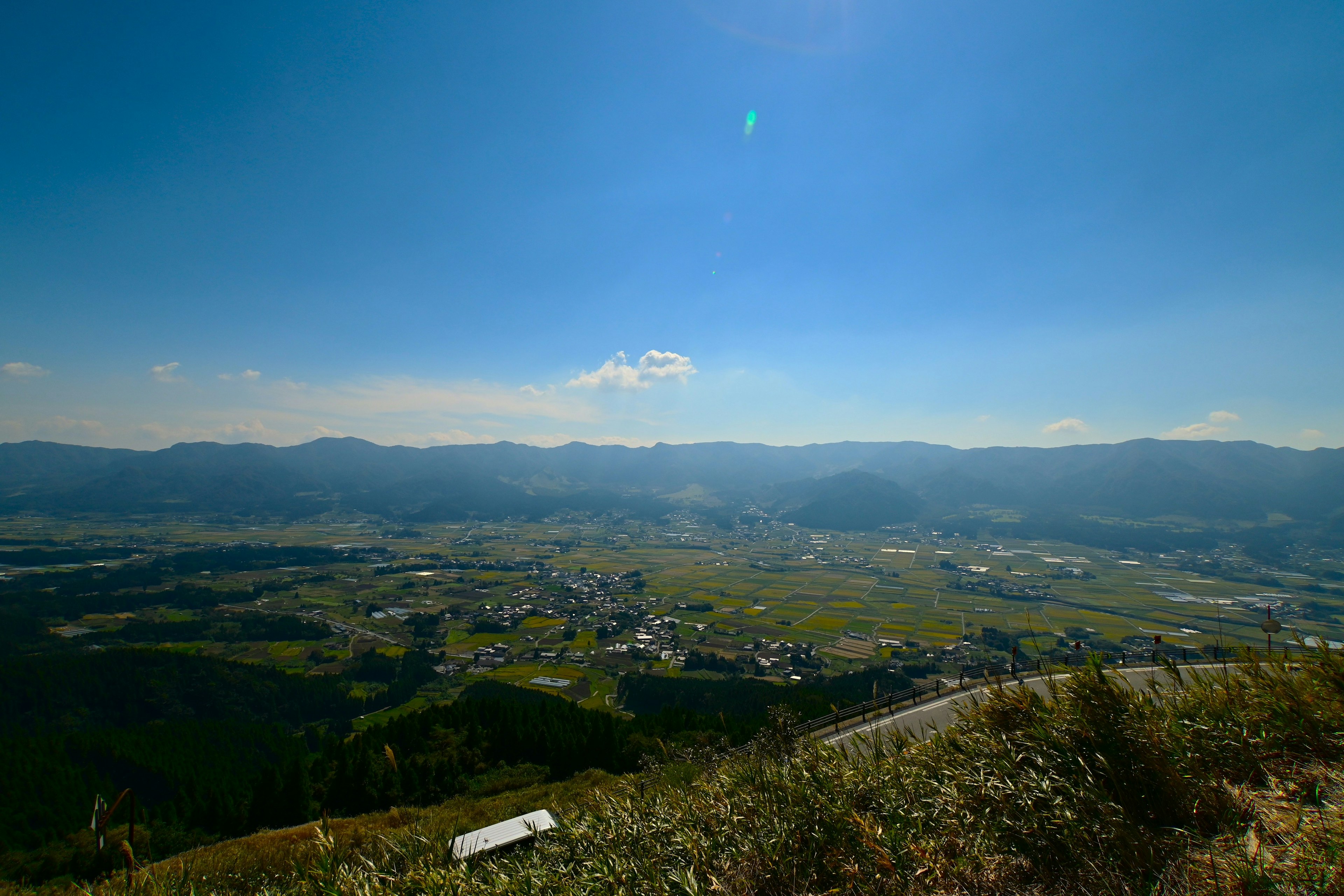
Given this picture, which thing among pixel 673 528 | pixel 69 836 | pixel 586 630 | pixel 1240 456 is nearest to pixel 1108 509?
pixel 1240 456

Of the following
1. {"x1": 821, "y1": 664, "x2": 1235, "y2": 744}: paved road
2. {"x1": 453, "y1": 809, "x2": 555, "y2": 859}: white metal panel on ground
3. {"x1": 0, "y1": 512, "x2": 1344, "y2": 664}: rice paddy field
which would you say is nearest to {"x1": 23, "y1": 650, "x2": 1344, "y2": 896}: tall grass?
{"x1": 453, "y1": 809, "x2": 555, "y2": 859}: white metal panel on ground

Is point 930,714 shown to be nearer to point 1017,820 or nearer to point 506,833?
point 1017,820

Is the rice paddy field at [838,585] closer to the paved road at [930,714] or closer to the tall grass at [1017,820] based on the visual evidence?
the paved road at [930,714]

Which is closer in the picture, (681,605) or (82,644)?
(82,644)

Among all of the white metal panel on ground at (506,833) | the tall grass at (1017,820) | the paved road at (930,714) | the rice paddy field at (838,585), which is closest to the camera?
the tall grass at (1017,820)

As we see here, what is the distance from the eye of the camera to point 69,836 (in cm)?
2233

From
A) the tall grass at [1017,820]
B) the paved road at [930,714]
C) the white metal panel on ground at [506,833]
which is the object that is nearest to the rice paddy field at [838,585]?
the paved road at [930,714]

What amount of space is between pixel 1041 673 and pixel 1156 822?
2056mm

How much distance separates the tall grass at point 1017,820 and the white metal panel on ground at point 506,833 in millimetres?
2394

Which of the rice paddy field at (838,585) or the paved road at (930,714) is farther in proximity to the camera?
the rice paddy field at (838,585)

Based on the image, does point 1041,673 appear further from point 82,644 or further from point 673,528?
point 673,528

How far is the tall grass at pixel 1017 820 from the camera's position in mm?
5586

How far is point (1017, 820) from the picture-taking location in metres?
6.68

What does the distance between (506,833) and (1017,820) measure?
11.5m
